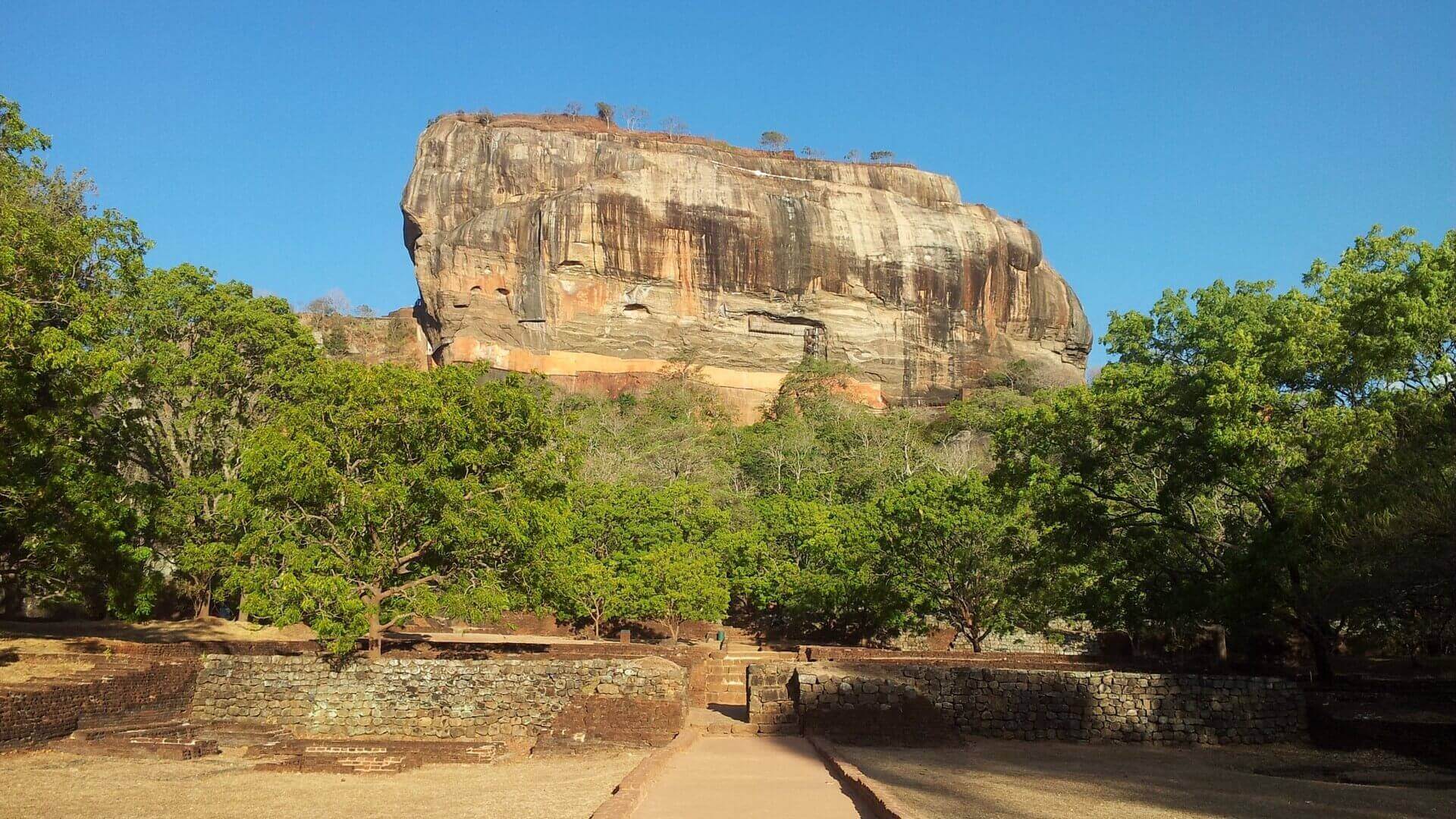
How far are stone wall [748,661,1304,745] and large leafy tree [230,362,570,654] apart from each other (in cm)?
495

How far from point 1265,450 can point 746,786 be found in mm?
10843

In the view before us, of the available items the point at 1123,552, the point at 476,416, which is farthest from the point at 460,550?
the point at 1123,552

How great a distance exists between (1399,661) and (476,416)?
21.5m

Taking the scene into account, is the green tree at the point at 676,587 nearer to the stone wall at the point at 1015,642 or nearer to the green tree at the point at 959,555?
the green tree at the point at 959,555

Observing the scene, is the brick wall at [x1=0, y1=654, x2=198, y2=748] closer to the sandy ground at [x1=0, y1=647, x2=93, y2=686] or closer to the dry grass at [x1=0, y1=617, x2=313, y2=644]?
the sandy ground at [x1=0, y1=647, x2=93, y2=686]

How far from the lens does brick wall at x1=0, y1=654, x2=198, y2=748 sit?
1133 centimetres

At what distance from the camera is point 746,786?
9516mm

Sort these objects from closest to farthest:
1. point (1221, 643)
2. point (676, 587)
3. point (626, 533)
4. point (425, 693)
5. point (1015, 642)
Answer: point (425, 693), point (1221, 643), point (1015, 642), point (676, 587), point (626, 533)

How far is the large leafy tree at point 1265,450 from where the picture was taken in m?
13.9

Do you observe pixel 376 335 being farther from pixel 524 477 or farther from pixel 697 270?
pixel 524 477

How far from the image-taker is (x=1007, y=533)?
20969 mm

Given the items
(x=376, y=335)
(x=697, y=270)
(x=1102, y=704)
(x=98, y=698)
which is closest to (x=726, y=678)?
(x=1102, y=704)

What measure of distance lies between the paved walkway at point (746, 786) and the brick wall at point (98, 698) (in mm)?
7501

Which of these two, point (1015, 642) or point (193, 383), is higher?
point (193, 383)
